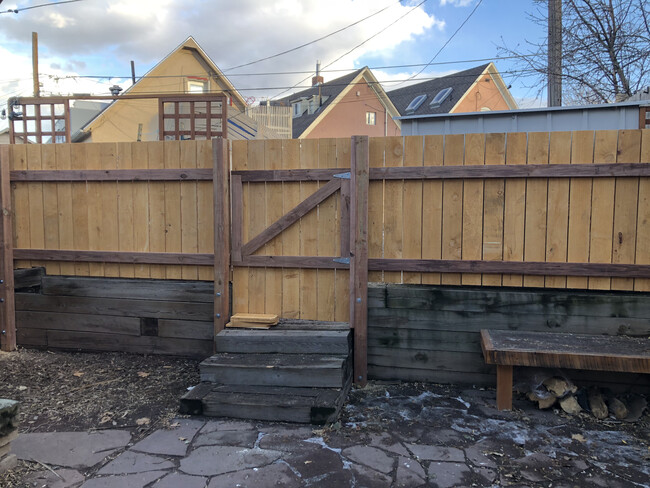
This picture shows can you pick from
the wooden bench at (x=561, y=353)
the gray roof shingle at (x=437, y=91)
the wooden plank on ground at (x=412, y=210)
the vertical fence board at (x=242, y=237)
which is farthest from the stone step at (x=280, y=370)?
the gray roof shingle at (x=437, y=91)

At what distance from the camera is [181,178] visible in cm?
441

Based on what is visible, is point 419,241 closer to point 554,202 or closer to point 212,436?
point 554,202

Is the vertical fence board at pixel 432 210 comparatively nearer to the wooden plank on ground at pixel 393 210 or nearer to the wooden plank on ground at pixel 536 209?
the wooden plank on ground at pixel 393 210

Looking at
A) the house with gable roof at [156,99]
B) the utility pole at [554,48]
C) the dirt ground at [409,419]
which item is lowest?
the dirt ground at [409,419]

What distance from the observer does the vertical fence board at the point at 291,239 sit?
13.6 feet

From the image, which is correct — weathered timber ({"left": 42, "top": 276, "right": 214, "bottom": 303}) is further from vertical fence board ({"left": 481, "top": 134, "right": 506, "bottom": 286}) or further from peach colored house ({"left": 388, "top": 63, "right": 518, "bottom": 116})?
peach colored house ({"left": 388, "top": 63, "right": 518, "bottom": 116})

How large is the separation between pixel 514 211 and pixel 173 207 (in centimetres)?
311

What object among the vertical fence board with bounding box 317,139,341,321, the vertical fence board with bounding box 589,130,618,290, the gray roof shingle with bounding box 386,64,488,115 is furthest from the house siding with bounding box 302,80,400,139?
the vertical fence board with bounding box 589,130,618,290

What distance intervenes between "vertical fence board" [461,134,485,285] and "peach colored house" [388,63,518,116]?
56.7ft

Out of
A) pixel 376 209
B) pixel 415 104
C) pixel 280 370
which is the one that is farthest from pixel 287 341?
pixel 415 104

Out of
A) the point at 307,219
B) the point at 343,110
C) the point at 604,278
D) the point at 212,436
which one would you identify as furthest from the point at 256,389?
the point at 343,110

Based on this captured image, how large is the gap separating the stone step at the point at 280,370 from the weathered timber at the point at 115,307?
870mm

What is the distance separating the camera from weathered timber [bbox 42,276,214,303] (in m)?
4.46

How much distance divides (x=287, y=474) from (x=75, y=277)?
3335 millimetres
